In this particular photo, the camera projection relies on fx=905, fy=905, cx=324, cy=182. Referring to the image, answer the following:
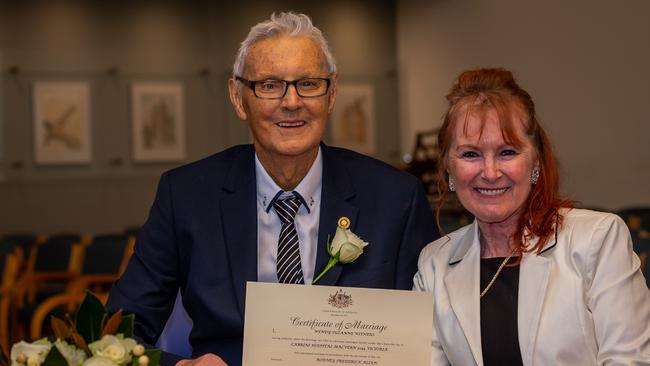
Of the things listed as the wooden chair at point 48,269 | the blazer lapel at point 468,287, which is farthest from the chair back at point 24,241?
the blazer lapel at point 468,287

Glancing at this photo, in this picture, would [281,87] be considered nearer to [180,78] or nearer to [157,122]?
[157,122]

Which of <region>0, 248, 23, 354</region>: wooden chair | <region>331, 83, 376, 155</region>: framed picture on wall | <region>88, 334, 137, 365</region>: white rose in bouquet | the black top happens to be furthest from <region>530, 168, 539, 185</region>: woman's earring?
<region>331, 83, 376, 155</region>: framed picture on wall

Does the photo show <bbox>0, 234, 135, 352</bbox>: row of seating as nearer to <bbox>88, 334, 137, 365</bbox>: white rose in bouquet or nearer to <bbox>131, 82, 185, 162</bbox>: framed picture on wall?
<bbox>131, 82, 185, 162</bbox>: framed picture on wall

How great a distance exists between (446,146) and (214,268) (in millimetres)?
729

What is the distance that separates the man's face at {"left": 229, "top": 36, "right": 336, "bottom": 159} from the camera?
97.8 inches

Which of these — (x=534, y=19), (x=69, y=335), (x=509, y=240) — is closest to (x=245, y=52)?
(x=509, y=240)

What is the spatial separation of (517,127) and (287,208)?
70 centimetres

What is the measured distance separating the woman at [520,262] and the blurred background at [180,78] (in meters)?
8.63

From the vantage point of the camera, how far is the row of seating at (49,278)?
7145mm

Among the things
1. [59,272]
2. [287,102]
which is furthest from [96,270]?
[287,102]

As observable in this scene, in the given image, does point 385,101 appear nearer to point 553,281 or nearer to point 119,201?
point 119,201

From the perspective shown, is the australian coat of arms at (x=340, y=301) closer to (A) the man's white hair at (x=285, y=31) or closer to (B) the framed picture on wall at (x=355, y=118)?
(A) the man's white hair at (x=285, y=31)

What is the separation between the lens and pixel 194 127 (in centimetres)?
1332

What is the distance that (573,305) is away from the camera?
2215 millimetres
